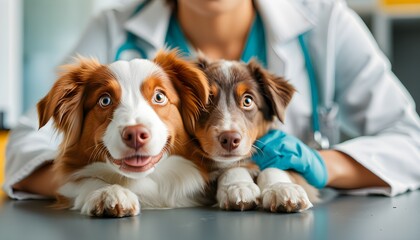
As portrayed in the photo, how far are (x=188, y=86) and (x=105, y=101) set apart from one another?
0.16 metres

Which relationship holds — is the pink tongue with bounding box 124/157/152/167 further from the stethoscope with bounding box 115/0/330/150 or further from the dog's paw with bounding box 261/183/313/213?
the stethoscope with bounding box 115/0/330/150

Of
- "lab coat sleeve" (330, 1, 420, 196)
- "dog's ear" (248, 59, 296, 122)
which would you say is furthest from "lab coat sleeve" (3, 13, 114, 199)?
"lab coat sleeve" (330, 1, 420, 196)

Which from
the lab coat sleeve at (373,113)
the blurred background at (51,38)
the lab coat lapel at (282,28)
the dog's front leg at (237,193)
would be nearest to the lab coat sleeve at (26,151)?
the dog's front leg at (237,193)

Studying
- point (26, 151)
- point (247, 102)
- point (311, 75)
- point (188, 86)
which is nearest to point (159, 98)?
point (188, 86)

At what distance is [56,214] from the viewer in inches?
45.7

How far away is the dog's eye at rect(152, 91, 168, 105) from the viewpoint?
1112mm

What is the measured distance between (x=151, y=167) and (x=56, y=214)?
22cm

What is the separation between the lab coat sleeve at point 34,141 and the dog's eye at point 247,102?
37 cm

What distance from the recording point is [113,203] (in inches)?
42.1

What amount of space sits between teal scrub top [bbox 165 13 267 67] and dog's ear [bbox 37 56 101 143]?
459mm

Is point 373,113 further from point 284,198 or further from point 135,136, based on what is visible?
point 135,136

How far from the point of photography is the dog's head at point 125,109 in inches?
41.2

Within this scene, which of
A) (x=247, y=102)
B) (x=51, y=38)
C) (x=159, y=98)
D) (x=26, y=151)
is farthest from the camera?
(x=51, y=38)

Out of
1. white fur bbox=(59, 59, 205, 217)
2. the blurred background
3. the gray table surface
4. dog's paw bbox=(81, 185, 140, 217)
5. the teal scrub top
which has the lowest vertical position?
the gray table surface
